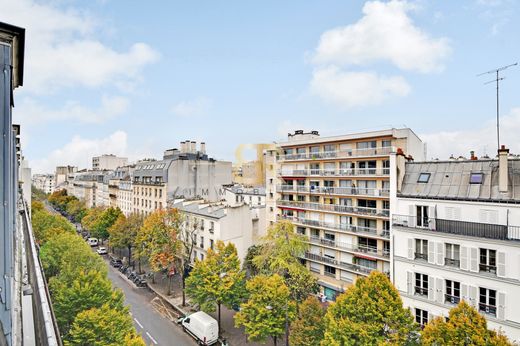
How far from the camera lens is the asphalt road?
25312 millimetres

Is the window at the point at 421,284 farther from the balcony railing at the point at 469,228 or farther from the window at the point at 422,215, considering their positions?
the window at the point at 422,215

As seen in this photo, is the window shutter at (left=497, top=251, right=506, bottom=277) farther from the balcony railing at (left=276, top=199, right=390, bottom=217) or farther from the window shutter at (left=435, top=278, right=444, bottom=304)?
the balcony railing at (left=276, top=199, right=390, bottom=217)

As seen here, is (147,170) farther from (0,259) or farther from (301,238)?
(0,259)

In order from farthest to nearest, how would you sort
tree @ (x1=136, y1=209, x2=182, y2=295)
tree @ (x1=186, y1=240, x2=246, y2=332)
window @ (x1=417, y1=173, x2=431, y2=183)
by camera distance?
tree @ (x1=136, y1=209, x2=182, y2=295) → tree @ (x1=186, y1=240, x2=246, y2=332) → window @ (x1=417, y1=173, x2=431, y2=183)

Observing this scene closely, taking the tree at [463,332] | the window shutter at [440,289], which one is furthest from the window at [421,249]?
the tree at [463,332]

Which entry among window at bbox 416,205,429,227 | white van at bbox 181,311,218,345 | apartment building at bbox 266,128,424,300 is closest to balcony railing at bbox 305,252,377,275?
apartment building at bbox 266,128,424,300

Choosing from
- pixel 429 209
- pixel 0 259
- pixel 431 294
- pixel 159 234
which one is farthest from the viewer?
pixel 159 234

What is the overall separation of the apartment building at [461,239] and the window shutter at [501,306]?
5 centimetres

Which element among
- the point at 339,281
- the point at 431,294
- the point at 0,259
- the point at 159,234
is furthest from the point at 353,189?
the point at 0,259

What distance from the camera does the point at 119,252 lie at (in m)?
51.2

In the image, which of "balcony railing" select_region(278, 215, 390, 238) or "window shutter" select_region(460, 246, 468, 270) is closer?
"window shutter" select_region(460, 246, 468, 270)

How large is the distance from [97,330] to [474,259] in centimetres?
2191

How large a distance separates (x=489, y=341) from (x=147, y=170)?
51.5 metres

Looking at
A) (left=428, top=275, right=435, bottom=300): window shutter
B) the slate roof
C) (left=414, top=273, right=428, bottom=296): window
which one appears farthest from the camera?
(left=414, top=273, right=428, bottom=296): window
